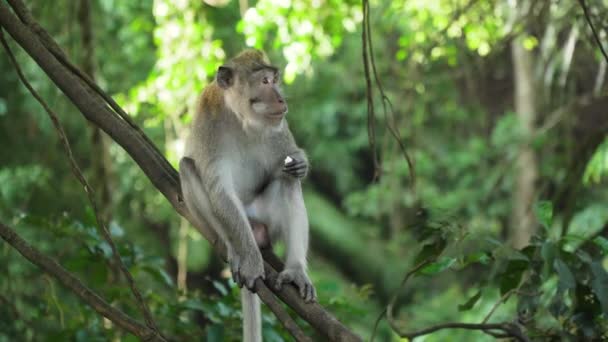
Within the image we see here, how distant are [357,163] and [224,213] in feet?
42.4

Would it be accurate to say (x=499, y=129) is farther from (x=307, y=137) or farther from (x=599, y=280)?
(x=599, y=280)

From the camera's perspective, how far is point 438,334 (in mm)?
8703

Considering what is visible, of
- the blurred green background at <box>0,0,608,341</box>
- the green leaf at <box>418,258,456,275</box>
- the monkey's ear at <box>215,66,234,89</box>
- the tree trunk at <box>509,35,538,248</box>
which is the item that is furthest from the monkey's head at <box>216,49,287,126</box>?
the tree trunk at <box>509,35,538,248</box>

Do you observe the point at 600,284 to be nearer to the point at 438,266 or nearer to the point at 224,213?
the point at 438,266

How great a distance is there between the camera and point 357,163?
54.6 ft

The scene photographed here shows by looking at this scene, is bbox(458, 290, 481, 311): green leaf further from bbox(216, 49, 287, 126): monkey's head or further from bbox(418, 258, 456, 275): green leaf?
bbox(216, 49, 287, 126): monkey's head

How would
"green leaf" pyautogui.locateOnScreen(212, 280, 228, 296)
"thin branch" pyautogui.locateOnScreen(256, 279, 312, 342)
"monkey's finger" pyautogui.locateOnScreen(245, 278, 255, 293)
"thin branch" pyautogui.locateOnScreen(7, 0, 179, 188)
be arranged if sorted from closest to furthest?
"thin branch" pyautogui.locateOnScreen(256, 279, 312, 342)
"thin branch" pyautogui.locateOnScreen(7, 0, 179, 188)
"monkey's finger" pyautogui.locateOnScreen(245, 278, 255, 293)
"green leaf" pyautogui.locateOnScreen(212, 280, 228, 296)

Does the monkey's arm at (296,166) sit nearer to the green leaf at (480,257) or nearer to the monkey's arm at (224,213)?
the monkey's arm at (224,213)

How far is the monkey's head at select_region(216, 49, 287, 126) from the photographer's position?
389cm

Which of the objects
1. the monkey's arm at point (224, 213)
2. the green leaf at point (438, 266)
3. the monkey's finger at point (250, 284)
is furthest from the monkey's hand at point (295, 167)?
the green leaf at point (438, 266)

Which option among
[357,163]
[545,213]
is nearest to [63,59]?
[545,213]

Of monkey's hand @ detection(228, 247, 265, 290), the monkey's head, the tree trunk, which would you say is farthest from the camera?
the tree trunk

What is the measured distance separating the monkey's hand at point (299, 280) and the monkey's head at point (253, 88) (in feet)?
2.36

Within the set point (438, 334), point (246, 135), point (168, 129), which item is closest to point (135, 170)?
point (168, 129)
